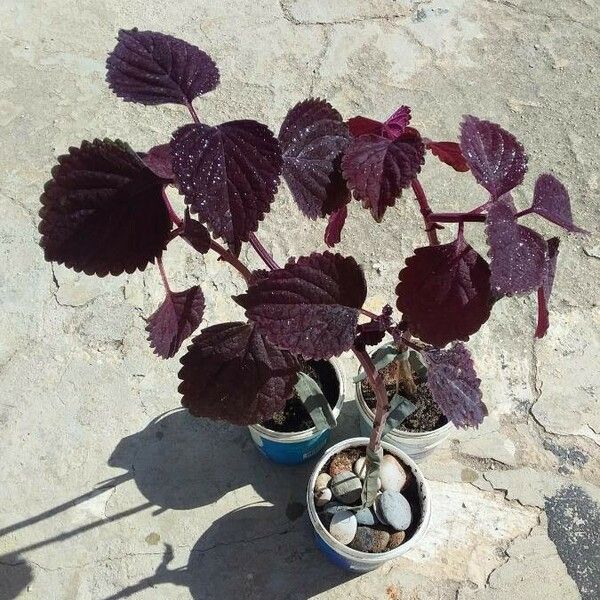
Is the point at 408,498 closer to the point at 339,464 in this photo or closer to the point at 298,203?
the point at 339,464

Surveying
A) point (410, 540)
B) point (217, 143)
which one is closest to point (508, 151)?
point (217, 143)

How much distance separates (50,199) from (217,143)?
19 cm

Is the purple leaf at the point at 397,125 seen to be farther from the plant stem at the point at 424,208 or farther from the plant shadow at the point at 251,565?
the plant shadow at the point at 251,565

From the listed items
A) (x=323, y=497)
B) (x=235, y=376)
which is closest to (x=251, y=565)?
(x=323, y=497)

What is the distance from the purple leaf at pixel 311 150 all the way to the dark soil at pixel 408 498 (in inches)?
25.3

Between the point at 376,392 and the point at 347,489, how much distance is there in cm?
35

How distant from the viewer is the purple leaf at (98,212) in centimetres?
75

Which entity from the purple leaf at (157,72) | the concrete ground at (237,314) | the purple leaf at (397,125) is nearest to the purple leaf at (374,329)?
the purple leaf at (397,125)

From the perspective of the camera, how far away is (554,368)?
1672 millimetres

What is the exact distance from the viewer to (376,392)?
0.98 metres

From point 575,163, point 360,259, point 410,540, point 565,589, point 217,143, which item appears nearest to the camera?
point 217,143

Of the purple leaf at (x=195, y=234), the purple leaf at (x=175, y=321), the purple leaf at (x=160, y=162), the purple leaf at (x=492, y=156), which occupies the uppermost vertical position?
the purple leaf at (x=492, y=156)

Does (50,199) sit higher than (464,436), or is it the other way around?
(50,199)

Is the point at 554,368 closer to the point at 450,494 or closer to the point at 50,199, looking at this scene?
the point at 450,494
